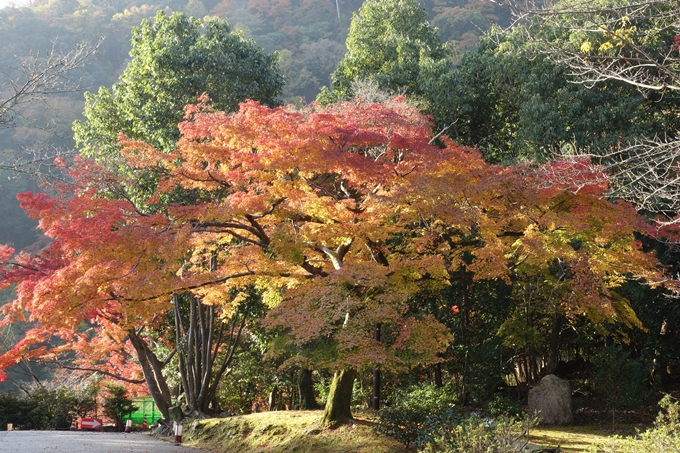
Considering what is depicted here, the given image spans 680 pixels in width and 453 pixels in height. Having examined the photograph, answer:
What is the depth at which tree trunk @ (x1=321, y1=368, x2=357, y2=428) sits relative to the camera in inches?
347

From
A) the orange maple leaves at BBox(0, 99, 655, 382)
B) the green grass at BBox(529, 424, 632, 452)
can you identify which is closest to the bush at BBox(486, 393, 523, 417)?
the green grass at BBox(529, 424, 632, 452)

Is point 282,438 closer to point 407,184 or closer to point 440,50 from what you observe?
point 407,184

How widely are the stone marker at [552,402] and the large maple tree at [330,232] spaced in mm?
1642

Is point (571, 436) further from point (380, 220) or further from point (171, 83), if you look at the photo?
point (171, 83)

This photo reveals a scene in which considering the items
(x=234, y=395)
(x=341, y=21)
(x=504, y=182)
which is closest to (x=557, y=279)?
(x=504, y=182)

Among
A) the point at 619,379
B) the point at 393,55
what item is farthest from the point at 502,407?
the point at 393,55

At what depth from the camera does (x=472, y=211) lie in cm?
838

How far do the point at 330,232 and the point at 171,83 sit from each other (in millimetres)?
7159

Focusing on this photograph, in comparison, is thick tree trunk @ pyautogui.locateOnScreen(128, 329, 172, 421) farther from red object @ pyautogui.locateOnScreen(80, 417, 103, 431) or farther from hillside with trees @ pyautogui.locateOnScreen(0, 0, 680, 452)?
red object @ pyautogui.locateOnScreen(80, 417, 103, 431)

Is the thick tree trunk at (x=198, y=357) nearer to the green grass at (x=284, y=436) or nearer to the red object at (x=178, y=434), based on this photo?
the green grass at (x=284, y=436)

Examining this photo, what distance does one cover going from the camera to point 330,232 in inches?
332

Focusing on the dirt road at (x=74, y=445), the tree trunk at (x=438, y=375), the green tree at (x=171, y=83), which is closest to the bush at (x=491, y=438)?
the dirt road at (x=74, y=445)

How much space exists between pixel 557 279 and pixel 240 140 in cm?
608

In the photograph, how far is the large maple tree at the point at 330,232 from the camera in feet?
24.5
